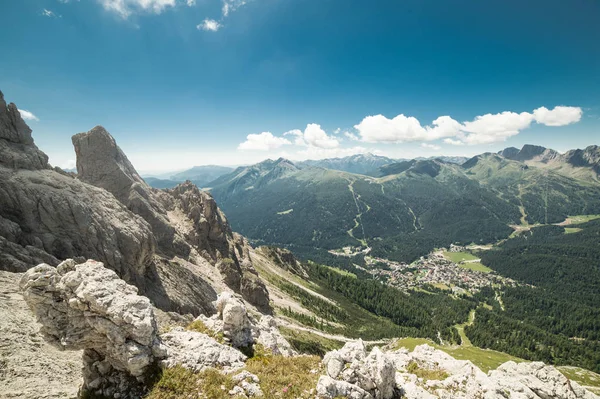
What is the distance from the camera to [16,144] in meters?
43.1

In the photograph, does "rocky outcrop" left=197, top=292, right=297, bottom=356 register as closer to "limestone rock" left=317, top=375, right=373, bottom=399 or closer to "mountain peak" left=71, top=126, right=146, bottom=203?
"limestone rock" left=317, top=375, right=373, bottom=399

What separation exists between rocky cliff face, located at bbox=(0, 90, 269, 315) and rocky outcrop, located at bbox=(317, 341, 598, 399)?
33.7 m

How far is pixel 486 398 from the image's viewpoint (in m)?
20.8

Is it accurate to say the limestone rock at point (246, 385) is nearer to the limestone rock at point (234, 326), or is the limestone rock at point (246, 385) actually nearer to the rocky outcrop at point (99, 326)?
the rocky outcrop at point (99, 326)

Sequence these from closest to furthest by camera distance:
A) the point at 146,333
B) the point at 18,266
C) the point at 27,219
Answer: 1. the point at 146,333
2. the point at 18,266
3. the point at 27,219

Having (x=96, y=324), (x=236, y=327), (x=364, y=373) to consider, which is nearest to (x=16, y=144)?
(x=96, y=324)

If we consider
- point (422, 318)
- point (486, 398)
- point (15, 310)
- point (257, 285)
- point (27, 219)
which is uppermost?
point (27, 219)

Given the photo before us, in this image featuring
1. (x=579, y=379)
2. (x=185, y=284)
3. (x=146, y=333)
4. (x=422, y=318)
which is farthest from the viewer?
(x=422, y=318)

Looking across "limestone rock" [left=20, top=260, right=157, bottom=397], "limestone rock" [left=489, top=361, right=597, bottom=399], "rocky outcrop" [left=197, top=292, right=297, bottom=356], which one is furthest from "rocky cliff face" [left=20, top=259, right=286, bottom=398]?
"limestone rock" [left=489, top=361, right=597, bottom=399]

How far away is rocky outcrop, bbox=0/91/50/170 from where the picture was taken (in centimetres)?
3966

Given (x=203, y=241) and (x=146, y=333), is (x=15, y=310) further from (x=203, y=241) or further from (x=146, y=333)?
(x=203, y=241)

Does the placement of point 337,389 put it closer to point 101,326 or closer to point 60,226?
point 101,326

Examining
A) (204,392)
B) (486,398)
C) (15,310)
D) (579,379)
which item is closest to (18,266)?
(15,310)

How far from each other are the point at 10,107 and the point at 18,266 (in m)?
33.5
